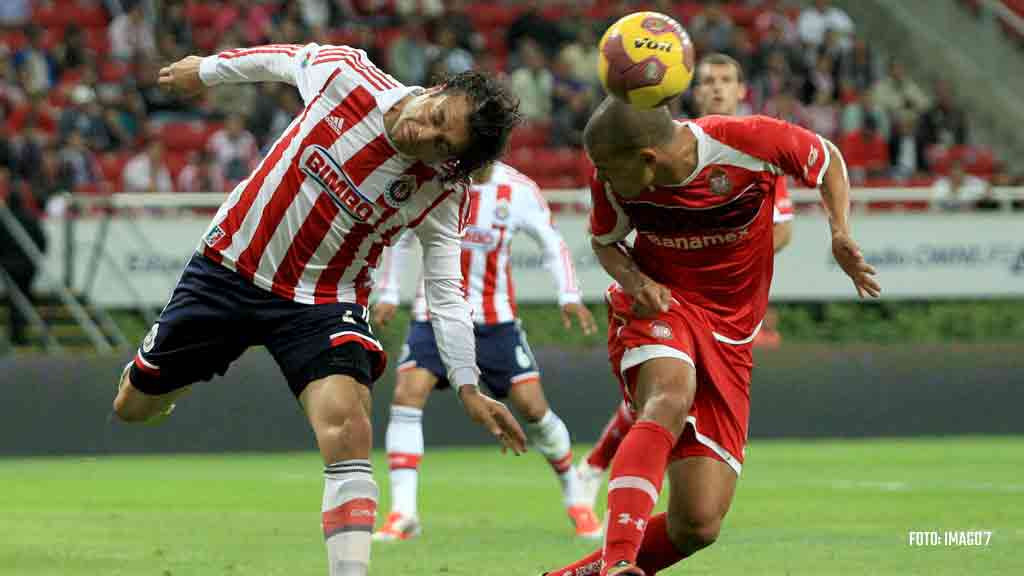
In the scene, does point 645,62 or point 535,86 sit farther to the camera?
point 535,86

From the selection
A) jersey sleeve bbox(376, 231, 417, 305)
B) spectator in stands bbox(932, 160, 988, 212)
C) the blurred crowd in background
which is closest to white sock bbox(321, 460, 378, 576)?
jersey sleeve bbox(376, 231, 417, 305)

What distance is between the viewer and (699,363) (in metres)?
7.12

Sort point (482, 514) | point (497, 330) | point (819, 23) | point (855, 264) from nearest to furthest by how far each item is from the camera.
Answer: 1. point (855, 264)
2. point (497, 330)
3. point (482, 514)
4. point (819, 23)

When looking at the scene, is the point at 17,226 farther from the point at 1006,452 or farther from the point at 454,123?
the point at 454,123

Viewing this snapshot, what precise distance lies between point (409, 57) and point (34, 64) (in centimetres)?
473

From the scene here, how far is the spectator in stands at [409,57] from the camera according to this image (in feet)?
77.3

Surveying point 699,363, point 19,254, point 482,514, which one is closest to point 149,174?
point 19,254

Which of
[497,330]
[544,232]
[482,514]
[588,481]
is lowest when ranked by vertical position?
[482,514]

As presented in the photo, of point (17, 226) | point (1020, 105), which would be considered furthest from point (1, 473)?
point (1020, 105)

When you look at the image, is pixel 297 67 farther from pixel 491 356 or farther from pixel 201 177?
pixel 201 177

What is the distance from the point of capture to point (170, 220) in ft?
61.9

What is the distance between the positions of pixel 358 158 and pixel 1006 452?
439 inches

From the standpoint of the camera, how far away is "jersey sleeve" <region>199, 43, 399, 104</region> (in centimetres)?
698

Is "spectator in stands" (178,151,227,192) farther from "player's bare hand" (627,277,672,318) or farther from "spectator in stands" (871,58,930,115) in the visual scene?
"player's bare hand" (627,277,672,318)
